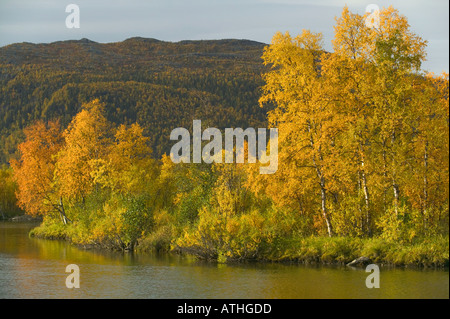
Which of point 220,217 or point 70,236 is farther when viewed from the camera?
point 70,236

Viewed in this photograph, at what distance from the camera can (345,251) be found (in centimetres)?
3309

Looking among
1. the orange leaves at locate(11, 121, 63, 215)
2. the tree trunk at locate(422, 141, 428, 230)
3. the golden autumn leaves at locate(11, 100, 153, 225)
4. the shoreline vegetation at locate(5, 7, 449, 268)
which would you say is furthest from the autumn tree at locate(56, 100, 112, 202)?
the tree trunk at locate(422, 141, 428, 230)

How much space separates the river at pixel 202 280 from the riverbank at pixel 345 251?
38.1 inches

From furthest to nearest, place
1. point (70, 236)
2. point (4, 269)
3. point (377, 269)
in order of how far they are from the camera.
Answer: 1. point (70, 236)
2. point (4, 269)
3. point (377, 269)

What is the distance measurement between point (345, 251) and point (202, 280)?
849 cm

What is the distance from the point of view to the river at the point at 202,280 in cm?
2602

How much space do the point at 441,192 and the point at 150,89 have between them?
568ft

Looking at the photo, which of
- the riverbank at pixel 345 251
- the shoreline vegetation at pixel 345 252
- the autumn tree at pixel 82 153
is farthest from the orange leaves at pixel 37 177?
the shoreline vegetation at pixel 345 252

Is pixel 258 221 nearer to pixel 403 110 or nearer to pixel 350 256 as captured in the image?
pixel 350 256

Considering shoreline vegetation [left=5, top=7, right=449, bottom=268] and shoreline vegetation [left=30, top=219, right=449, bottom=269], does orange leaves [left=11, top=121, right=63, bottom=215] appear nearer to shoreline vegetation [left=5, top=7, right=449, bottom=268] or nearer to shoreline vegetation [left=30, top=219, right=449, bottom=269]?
shoreline vegetation [left=5, top=7, right=449, bottom=268]

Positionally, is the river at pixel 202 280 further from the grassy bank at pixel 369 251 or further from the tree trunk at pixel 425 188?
the tree trunk at pixel 425 188

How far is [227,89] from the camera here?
196 meters

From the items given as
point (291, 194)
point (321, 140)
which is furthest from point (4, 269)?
point (321, 140)
